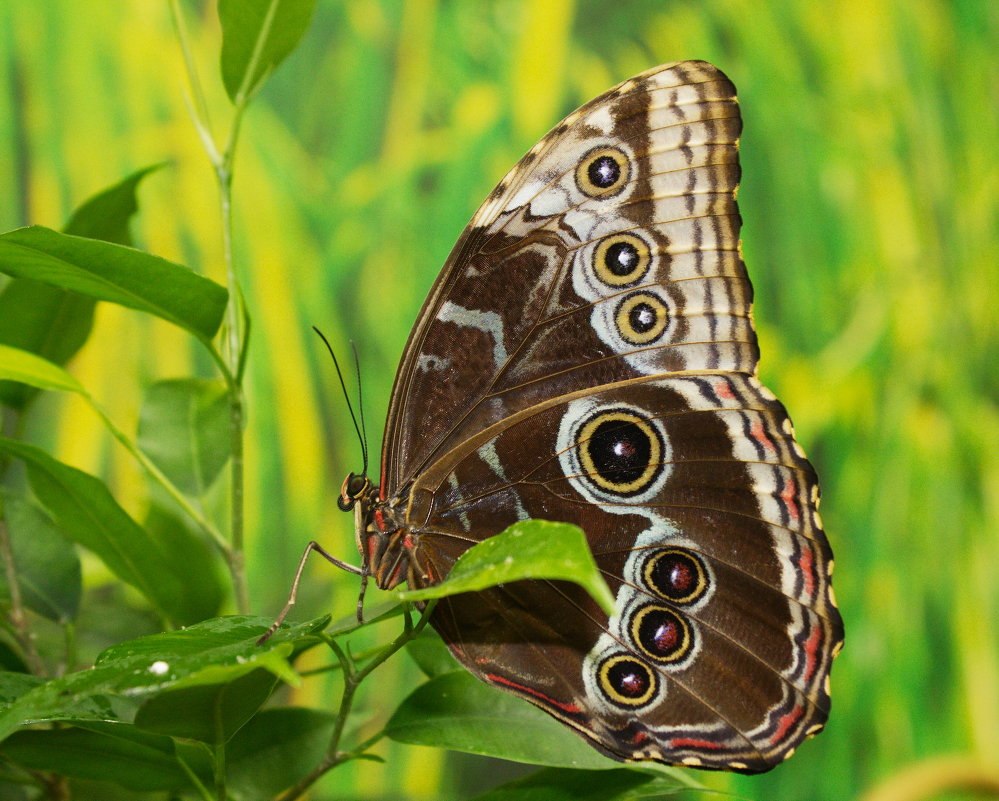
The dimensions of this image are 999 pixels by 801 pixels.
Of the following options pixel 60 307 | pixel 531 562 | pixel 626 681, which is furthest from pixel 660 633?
pixel 60 307

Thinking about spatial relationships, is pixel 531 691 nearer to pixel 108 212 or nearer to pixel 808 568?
pixel 808 568

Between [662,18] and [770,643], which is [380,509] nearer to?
[770,643]

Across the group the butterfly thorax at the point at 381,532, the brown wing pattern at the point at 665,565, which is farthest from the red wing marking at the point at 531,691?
the butterfly thorax at the point at 381,532

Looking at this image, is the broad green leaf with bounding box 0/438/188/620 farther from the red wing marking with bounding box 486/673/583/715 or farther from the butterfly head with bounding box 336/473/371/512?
the red wing marking with bounding box 486/673/583/715

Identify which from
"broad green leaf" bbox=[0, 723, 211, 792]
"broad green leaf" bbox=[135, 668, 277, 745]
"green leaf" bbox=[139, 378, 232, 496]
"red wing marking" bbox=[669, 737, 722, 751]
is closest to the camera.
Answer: "broad green leaf" bbox=[135, 668, 277, 745]

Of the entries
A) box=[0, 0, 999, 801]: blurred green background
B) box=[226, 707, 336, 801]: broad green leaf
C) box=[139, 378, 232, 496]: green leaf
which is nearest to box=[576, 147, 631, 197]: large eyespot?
box=[139, 378, 232, 496]: green leaf

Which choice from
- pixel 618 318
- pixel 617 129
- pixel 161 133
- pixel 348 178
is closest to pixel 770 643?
pixel 618 318

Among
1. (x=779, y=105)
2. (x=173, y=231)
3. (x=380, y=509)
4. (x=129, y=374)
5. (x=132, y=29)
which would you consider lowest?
(x=380, y=509)

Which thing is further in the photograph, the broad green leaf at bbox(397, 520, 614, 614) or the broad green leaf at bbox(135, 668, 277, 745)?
the broad green leaf at bbox(135, 668, 277, 745)
